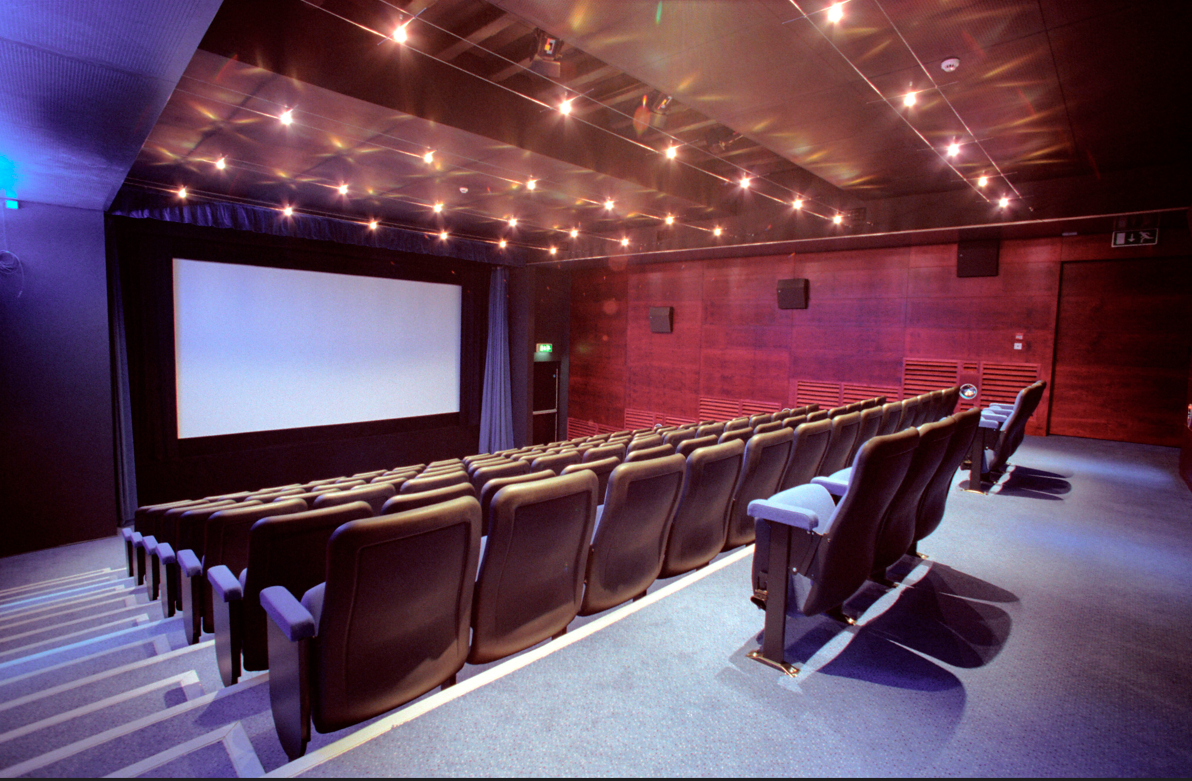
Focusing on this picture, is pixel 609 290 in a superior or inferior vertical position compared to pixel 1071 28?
inferior

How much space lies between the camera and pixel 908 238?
661cm

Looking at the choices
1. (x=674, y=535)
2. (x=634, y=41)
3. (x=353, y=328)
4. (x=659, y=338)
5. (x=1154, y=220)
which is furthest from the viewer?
(x=659, y=338)

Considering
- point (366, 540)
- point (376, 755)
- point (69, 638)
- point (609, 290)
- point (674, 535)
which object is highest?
point (609, 290)

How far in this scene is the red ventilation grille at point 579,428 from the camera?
10.9 m

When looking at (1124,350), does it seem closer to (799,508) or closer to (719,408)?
(719,408)

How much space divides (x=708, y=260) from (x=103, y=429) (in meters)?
8.16

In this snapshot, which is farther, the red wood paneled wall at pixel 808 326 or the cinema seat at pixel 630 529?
the red wood paneled wall at pixel 808 326

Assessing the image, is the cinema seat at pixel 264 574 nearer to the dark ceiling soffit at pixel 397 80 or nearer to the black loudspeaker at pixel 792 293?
the dark ceiling soffit at pixel 397 80

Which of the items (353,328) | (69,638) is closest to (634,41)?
(69,638)

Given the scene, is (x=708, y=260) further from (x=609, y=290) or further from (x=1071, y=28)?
(x=1071, y=28)

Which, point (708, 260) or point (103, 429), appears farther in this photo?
point (708, 260)

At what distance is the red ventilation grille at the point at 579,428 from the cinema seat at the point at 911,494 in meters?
8.69

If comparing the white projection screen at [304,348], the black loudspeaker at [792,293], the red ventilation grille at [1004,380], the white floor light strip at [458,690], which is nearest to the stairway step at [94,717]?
the white floor light strip at [458,690]

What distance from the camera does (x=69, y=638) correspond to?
9.57ft
